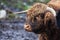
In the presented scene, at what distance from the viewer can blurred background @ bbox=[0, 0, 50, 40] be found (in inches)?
322

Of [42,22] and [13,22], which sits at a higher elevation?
[42,22]

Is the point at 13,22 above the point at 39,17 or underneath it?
underneath

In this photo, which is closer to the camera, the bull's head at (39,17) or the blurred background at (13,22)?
the bull's head at (39,17)

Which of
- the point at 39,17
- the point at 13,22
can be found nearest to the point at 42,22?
the point at 39,17

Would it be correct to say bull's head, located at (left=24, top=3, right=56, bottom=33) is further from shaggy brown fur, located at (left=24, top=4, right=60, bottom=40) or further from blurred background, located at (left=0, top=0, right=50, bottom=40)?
blurred background, located at (left=0, top=0, right=50, bottom=40)

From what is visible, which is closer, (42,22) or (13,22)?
(42,22)

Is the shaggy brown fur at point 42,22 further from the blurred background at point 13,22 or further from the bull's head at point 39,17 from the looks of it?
the blurred background at point 13,22

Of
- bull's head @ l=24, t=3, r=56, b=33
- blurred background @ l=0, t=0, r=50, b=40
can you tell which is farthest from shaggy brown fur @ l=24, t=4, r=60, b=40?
blurred background @ l=0, t=0, r=50, b=40

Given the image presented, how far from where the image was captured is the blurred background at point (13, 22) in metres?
8.17

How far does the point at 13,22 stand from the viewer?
942 centimetres

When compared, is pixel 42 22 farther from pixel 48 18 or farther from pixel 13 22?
pixel 13 22

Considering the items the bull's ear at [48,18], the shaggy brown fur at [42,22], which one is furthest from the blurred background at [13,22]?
the bull's ear at [48,18]

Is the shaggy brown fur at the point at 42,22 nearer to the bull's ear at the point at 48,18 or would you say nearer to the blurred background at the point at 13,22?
the bull's ear at the point at 48,18

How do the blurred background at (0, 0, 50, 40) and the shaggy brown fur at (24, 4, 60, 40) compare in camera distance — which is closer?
the shaggy brown fur at (24, 4, 60, 40)
